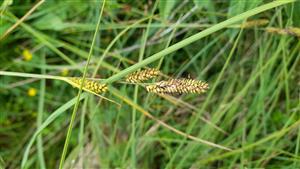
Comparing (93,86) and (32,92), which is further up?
(93,86)

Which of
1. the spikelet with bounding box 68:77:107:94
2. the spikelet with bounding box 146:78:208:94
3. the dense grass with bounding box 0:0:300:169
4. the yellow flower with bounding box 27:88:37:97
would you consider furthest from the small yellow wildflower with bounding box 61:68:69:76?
the spikelet with bounding box 146:78:208:94

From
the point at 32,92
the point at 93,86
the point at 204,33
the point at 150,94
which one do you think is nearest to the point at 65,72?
the point at 32,92

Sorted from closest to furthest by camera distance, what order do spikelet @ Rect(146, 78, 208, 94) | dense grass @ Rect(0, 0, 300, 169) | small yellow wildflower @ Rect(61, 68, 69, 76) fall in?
spikelet @ Rect(146, 78, 208, 94), dense grass @ Rect(0, 0, 300, 169), small yellow wildflower @ Rect(61, 68, 69, 76)

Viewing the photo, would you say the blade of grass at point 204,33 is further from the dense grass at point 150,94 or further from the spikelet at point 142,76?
the dense grass at point 150,94

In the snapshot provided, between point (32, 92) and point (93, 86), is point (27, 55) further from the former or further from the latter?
point (93, 86)

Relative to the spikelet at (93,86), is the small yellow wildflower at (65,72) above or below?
below

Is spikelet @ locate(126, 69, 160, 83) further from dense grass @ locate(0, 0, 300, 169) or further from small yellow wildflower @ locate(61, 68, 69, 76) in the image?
small yellow wildflower @ locate(61, 68, 69, 76)

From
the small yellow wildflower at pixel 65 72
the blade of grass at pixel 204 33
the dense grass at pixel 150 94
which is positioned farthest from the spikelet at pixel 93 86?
the small yellow wildflower at pixel 65 72

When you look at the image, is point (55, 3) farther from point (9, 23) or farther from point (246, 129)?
point (246, 129)
